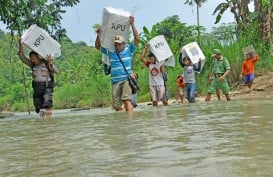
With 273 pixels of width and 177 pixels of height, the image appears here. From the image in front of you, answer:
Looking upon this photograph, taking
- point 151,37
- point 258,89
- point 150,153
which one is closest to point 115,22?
point 150,153

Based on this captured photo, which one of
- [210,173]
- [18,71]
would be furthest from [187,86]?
[18,71]

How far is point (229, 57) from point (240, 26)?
2757 mm

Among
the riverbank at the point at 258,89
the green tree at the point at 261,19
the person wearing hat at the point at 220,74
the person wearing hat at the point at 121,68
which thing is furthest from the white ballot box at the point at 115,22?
the green tree at the point at 261,19

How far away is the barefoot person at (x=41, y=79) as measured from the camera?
26.3 ft

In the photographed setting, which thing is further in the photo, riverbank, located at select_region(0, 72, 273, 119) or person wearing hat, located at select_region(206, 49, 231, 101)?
riverbank, located at select_region(0, 72, 273, 119)

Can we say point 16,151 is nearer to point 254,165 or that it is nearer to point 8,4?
point 254,165

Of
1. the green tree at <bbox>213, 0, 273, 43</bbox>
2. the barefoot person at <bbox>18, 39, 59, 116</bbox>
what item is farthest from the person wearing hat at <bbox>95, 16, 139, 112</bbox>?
Answer: the green tree at <bbox>213, 0, 273, 43</bbox>

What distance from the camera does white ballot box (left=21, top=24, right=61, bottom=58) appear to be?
27.5 feet

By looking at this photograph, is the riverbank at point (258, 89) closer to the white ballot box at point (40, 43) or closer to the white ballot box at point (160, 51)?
the white ballot box at point (160, 51)

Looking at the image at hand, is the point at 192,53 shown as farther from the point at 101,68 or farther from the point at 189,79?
the point at 101,68

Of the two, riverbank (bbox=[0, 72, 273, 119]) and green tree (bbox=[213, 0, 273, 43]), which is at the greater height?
green tree (bbox=[213, 0, 273, 43])

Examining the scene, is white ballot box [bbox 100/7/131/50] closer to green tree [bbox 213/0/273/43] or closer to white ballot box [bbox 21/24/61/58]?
white ballot box [bbox 21/24/61/58]

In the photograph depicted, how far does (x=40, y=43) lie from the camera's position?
8461 millimetres

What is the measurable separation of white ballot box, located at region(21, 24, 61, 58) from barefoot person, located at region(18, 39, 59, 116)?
18 cm
